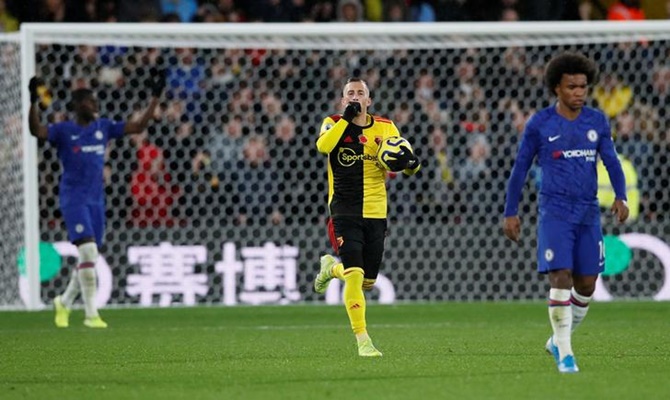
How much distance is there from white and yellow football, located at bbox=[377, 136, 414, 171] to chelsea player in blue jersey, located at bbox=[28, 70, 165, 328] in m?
4.08

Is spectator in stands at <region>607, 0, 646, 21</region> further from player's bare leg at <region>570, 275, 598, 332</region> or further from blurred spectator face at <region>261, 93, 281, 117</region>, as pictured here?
player's bare leg at <region>570, 275, 598, 332</region>

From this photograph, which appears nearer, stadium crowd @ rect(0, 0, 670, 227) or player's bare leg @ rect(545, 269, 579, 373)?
player's bare leg @ rect(545, 269, 579, 373)

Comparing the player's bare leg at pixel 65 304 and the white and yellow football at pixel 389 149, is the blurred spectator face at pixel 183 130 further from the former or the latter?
the white and yellow football at pixel 389 149

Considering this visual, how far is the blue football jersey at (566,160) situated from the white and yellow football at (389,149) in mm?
1335

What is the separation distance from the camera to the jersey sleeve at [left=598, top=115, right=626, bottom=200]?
325 inches

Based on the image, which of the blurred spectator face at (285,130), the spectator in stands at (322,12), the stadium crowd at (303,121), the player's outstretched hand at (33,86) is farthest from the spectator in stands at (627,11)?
the player's outstretched hand at (33,86)

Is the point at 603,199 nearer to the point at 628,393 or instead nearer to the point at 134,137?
the point at 134,137

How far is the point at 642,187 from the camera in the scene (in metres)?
16.7

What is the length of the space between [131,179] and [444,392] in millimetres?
9722

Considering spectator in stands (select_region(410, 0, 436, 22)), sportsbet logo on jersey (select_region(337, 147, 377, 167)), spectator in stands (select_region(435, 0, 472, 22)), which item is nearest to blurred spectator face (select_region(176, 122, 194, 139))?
spectator in stands (select_region(410, 0, 436, 22))

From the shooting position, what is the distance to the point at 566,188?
8.12 meters

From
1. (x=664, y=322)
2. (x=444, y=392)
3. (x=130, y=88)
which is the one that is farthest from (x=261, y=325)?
(x=444, y=392)

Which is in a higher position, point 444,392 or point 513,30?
point 513,30

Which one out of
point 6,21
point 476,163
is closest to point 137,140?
point 6,21
